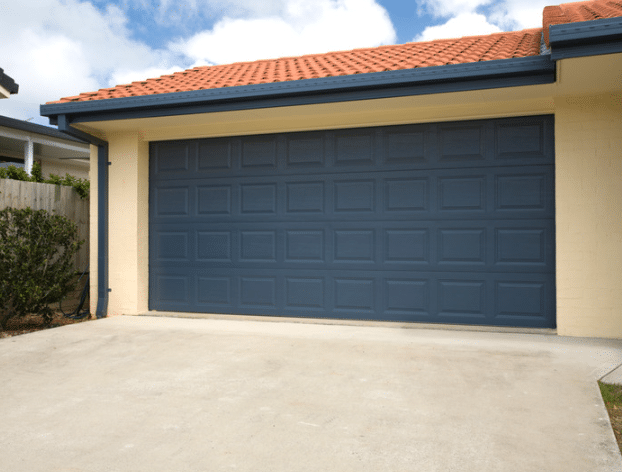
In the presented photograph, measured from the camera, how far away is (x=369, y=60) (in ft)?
24.4

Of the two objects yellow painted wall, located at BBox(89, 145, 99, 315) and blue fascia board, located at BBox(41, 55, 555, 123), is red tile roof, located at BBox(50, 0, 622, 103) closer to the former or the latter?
blue fascia board, located at BBox(41, 55, 555, 123)

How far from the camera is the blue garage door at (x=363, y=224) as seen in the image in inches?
253

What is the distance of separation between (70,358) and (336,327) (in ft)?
10.2

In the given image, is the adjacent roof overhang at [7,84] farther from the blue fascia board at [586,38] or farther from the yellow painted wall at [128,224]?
the blue fascia board at [586,38]

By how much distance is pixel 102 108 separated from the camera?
23.2ft

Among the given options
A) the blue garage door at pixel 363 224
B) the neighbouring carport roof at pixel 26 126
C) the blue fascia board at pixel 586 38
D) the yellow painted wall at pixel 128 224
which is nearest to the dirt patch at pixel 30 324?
the yellow painted wall at pixel 128 224

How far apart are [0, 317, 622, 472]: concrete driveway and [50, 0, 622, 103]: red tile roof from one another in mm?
3269

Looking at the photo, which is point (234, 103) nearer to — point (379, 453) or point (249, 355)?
point (249, 355)

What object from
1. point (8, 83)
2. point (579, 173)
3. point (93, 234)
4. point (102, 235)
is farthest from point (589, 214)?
point (8, 83)

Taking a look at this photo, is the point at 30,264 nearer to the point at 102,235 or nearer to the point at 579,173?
the point at 102,235

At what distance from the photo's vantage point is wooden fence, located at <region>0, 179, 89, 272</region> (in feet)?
23.9

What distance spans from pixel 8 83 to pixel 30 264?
8.39ft

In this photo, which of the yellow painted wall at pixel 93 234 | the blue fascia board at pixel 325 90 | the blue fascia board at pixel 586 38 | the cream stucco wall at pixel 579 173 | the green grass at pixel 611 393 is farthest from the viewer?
the yellow painted wall at pixel 93 234

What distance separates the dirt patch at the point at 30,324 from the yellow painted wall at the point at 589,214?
21.9ft
